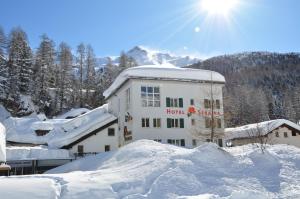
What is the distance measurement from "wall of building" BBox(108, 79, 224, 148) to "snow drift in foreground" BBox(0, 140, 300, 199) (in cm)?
→ 1287

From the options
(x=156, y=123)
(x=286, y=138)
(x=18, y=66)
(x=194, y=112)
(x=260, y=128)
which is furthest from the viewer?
(x=18, y=66)

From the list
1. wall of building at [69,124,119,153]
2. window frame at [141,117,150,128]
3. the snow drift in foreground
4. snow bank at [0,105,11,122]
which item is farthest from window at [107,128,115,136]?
snow bank at [0,105,11,122]

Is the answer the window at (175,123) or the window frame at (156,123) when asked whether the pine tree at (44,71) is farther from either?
the window at (175,123)

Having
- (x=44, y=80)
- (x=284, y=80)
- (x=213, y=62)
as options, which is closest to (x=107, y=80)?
(x=44, y=80)

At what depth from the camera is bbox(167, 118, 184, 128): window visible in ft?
110

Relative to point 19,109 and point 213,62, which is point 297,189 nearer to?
point 19,109

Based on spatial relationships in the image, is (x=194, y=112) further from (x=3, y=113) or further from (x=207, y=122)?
(x=3, y=113)

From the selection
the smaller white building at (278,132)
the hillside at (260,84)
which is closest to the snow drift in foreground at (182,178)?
the smaller white building at (278,132)

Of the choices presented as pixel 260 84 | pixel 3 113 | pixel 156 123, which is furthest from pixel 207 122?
pixel 260 84

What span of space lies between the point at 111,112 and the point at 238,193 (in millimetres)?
28555

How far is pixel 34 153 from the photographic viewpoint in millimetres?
31906

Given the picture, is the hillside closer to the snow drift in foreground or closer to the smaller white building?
the smaller white building

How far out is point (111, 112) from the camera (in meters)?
40.4

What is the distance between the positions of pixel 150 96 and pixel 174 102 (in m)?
2.60
